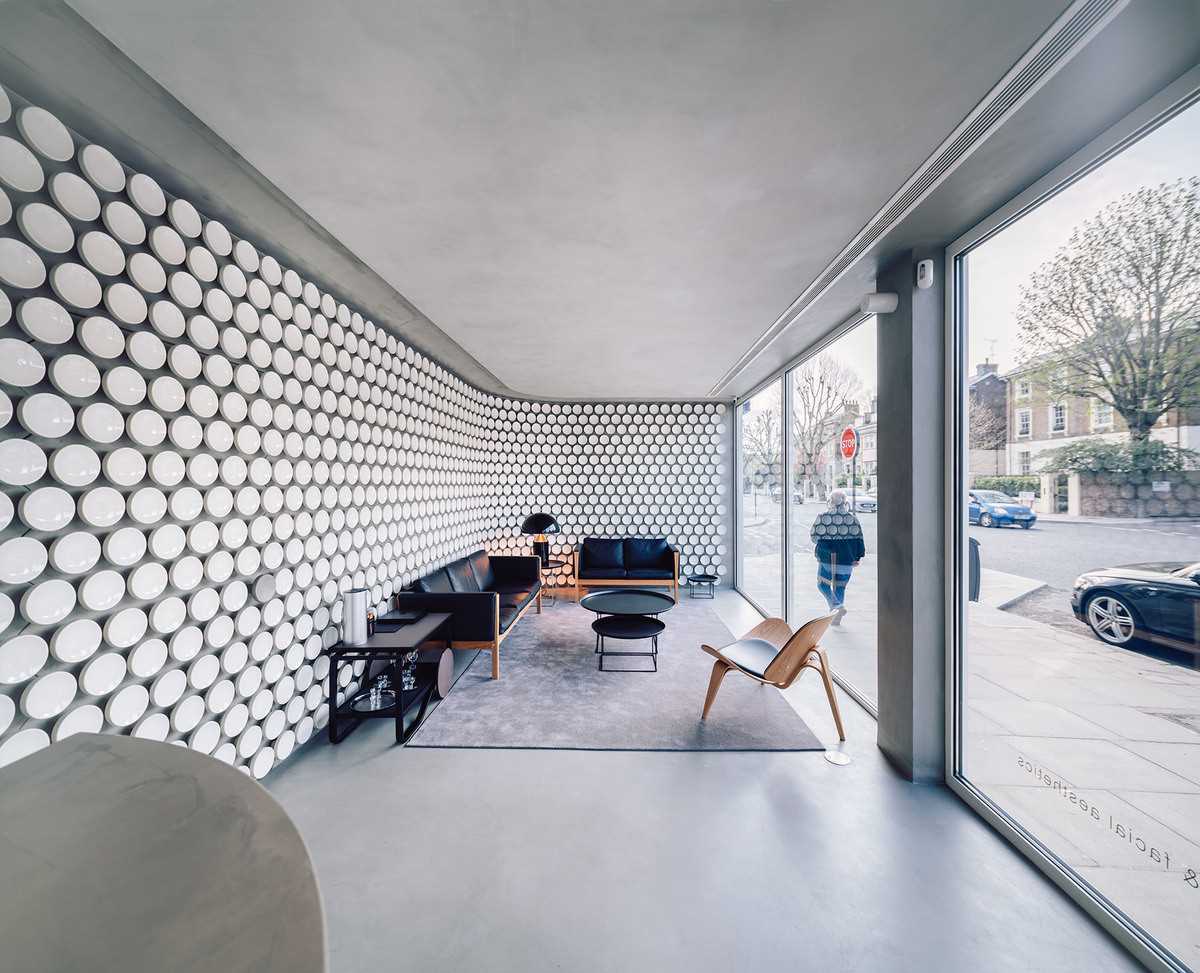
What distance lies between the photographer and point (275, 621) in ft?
8.32

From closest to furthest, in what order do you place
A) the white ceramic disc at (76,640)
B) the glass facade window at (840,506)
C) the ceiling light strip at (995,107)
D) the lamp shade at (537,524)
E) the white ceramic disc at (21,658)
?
1. the ceiling light strip at (995,107)
2. the white ceramic disc at (21,658)
3. the white ceramic disc at (76,640)
4. the glass facade window at (840,506)
5. the lamp shade at (537,524)

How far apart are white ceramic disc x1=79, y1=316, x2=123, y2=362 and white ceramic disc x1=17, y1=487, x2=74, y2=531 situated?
1.31 ft

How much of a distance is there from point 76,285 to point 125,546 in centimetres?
96

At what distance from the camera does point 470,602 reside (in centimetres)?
391

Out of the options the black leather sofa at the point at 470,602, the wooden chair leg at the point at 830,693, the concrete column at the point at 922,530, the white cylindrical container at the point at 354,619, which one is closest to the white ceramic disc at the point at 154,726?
the white cylindrical container at the point at 354,619

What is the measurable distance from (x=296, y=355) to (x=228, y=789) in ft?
9.08

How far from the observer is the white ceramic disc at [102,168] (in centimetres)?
169

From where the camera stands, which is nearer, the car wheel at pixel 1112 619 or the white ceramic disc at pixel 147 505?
the car wheel at pixel 1112 619

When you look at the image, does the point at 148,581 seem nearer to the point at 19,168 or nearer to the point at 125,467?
the point at 125,467

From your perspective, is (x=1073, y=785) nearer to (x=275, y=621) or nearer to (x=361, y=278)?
(x=275, y=621)

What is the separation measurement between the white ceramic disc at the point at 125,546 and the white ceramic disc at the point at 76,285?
838 millimetres

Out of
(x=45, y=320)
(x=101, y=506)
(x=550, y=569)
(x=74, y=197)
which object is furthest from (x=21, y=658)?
(x=550, y=569)

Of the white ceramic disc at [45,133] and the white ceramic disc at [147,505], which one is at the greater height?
the white ceramic disc at [45,133]

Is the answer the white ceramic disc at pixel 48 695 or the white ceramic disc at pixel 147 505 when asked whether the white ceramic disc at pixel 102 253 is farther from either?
the white ceramic disc at pixel 48 695
